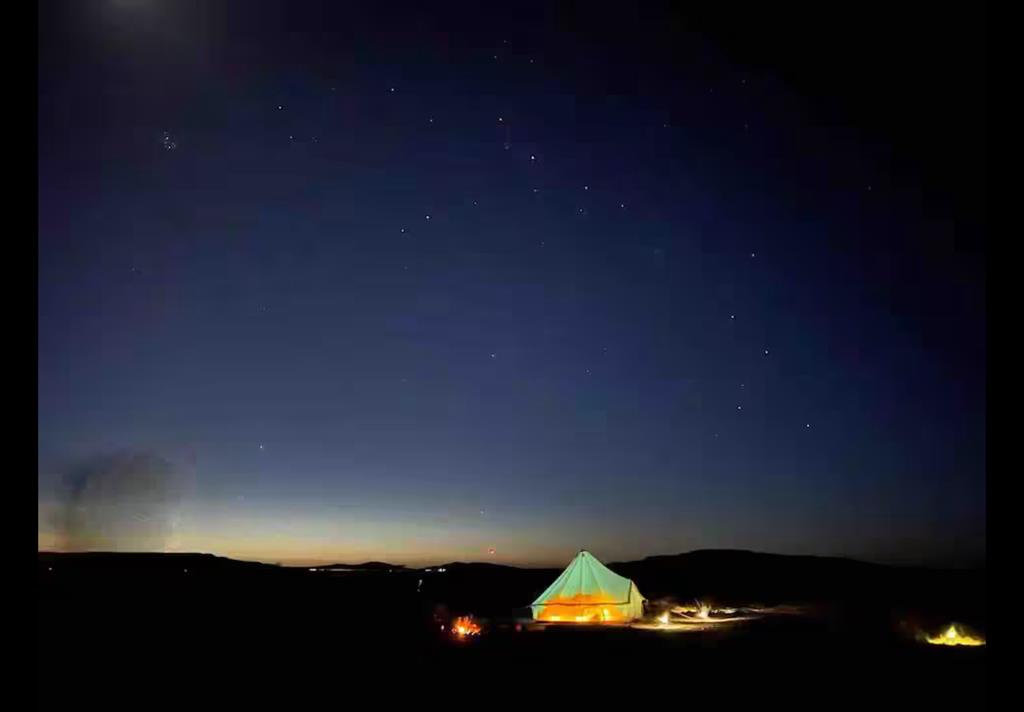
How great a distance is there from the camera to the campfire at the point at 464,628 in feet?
59.1

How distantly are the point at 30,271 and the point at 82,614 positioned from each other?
20.5 metres

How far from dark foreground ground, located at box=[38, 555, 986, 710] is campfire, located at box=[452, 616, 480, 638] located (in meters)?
0.43

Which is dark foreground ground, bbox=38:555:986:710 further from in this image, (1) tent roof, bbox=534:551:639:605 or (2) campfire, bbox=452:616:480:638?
(1) tent roof, bbox=534:551:639:605

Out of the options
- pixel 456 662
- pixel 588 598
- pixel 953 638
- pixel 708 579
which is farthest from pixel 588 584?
pixel 708 579

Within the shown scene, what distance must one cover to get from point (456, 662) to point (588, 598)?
1124 cm

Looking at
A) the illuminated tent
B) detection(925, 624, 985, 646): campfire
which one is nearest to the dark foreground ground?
detection(925, 624, 985, 646): campfire

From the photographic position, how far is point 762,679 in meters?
12.0

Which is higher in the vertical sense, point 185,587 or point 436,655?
point 436,655

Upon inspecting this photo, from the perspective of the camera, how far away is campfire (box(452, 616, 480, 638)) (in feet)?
59.1

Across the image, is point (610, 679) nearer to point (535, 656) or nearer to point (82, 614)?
point (535, 656)

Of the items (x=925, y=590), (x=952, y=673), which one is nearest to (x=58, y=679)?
(x=952, y=673)

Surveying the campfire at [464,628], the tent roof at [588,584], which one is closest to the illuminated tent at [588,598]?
the tent roof at [588,584]

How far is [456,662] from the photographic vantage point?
13.5 meters

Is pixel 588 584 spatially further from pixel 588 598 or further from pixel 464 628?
pixel 464 628
